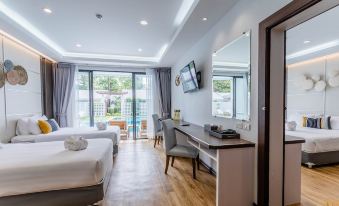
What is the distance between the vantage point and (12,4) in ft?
8.59

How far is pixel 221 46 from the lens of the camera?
113 inches

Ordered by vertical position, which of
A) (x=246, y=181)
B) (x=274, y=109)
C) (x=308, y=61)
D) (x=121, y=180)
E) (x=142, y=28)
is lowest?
(x=121, y=180)

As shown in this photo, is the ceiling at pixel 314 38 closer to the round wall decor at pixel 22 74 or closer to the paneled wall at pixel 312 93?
the paneled wall at pixel 312 93

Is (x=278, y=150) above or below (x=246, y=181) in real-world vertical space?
above

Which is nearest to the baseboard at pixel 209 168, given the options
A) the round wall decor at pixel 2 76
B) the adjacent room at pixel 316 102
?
the adjacent room at pixel 316 102

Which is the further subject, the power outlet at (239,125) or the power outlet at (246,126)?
the power outlet at (239,125)

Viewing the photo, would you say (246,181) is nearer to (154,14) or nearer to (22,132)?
(154,14)

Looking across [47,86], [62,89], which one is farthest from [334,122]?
[47,86]

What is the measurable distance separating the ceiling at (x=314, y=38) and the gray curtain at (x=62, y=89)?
5672mm

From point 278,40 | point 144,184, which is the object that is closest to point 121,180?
point 144,184

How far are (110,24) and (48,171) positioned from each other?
8.36ft

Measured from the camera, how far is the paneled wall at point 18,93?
11.2ft

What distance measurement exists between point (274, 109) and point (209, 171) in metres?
1.82

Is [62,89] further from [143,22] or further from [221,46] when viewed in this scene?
[221,46]
